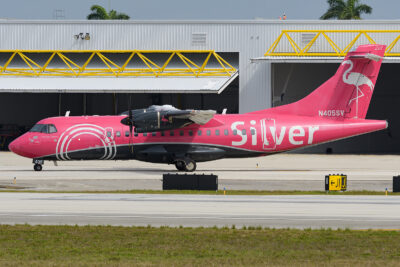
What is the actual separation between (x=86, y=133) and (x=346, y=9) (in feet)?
234

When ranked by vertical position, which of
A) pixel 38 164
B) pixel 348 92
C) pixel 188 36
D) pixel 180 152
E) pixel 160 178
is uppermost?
pixel 188 36

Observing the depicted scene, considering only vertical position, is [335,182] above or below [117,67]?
below

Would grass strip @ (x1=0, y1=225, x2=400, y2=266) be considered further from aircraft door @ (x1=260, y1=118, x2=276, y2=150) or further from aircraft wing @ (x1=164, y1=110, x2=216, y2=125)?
aircraft door @ (x1=260, y1=118, x2=276, y2=150)

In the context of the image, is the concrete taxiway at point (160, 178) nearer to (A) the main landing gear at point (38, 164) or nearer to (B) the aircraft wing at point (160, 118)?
(A) the main landing gear at point (38, 164)

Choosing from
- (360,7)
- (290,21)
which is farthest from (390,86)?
(360,7)

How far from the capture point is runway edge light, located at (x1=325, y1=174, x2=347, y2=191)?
1137 inches

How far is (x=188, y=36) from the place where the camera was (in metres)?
64.1

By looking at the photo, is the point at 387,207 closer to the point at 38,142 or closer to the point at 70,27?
the point at 38,142

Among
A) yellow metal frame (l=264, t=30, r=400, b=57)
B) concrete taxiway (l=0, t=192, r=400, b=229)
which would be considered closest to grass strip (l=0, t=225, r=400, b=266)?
concrete taxiway (l=0, t=192, r=400, b=229)

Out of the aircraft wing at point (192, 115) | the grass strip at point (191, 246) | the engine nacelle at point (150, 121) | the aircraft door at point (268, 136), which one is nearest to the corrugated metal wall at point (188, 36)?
the aircraft door at point (268, 136)

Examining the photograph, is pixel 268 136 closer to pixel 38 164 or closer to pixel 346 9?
pixel 38 164

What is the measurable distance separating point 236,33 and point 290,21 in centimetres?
533

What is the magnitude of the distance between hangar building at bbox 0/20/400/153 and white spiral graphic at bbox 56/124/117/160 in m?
20.6

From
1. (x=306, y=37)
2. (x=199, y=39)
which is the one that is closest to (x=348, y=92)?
(x=306, y=37)
